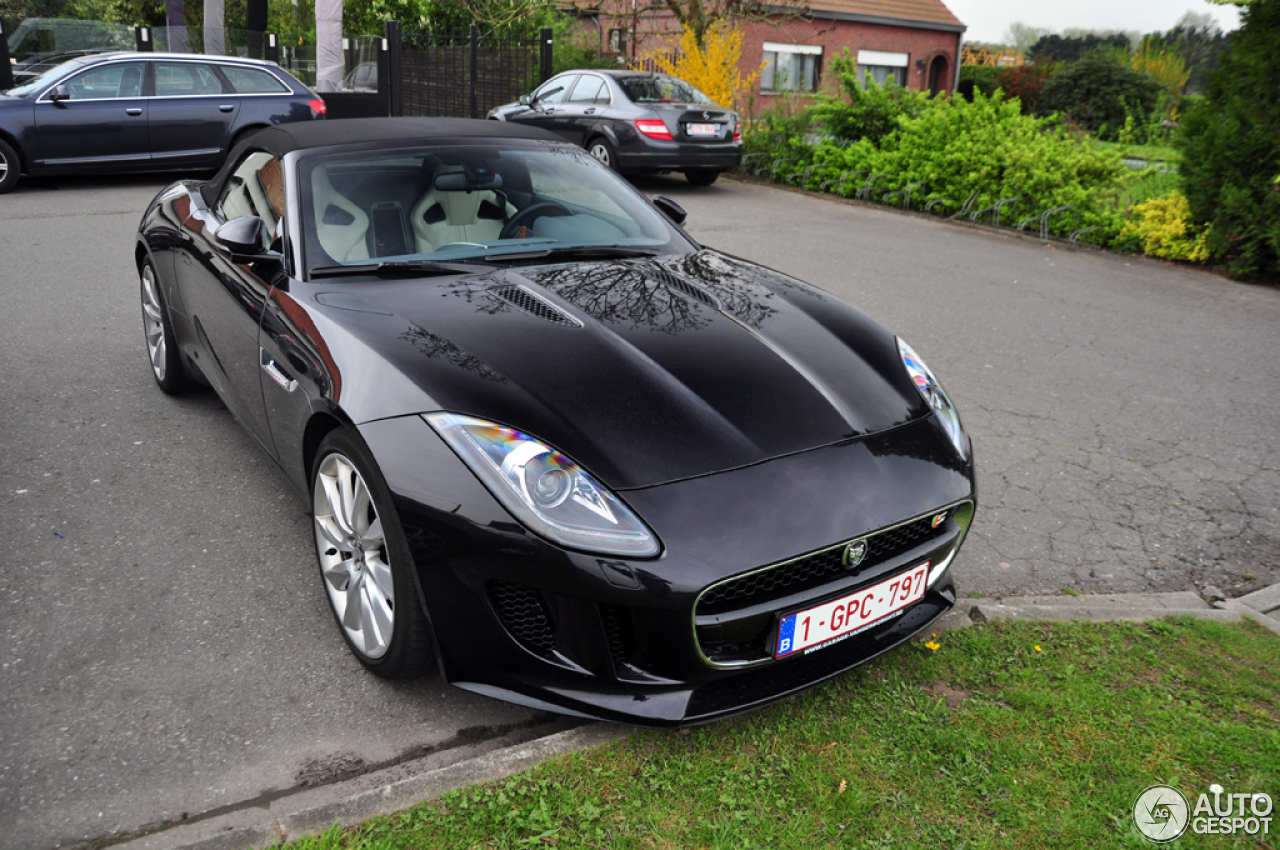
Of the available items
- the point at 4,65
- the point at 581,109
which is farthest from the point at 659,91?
the point at 4,65

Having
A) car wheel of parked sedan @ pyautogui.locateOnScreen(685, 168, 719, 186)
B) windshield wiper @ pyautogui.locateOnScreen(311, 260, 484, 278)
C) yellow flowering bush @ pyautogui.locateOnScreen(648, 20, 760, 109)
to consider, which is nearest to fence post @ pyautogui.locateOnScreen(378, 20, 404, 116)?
yellow flowering bush @ pyautogui.locateOnScreen(648, 20, 760, 109)

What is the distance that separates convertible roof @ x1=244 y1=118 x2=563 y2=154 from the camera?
371 cm

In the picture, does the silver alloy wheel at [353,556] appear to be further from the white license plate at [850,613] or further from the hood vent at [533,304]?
the white license plate at [850,613]

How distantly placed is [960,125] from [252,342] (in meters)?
9.80

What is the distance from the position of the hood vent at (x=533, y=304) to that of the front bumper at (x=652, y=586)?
665mm

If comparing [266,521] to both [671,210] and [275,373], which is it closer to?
[275,373]

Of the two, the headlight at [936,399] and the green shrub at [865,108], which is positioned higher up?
the green shrub at [865,108]

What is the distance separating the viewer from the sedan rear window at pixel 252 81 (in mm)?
12133

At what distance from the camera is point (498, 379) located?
2.62m

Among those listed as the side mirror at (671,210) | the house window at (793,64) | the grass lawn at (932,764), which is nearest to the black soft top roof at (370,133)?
the side mirror at (671,210)

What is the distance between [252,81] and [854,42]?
24.3 metres

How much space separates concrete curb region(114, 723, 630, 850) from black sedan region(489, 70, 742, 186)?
10132mm

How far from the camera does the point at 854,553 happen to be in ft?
8.02

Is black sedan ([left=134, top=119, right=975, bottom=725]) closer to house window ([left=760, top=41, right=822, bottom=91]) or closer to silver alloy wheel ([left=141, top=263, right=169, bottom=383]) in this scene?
silver alloy wheel ([left=141, top=263, right=169, bottom=383])
